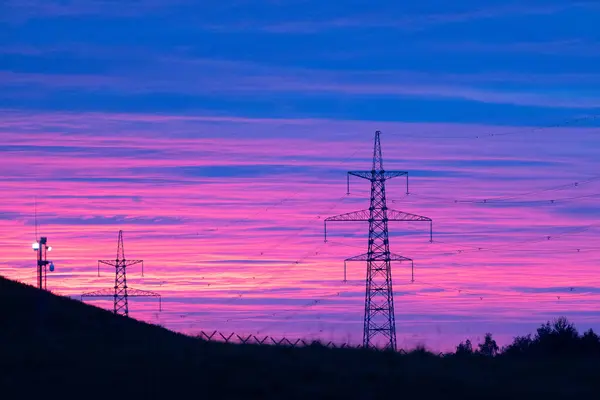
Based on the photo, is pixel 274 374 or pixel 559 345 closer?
pixel 274 374

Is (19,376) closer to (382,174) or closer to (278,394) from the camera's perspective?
(278,394)

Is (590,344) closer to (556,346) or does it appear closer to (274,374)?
(556,346)

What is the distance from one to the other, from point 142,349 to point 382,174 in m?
24.3

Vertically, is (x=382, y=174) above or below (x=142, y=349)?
above

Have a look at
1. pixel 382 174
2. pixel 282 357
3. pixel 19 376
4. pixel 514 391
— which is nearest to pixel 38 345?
pixel 19 376

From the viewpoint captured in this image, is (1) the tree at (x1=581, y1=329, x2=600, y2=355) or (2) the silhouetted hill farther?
(1) the tree at (x1=581, y1=329, x2=600, y2=355)

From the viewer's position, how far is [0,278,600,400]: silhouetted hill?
27.7 m

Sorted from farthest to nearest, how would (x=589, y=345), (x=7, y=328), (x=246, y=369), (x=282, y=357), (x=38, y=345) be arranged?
(x=7, y=328) < (x=589, y=345) < (x=38, y=345) < (x=282, y=357) < (x=246, y=369)

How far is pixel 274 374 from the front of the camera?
29391 mm

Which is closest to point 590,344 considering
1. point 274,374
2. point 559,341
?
point 559,341

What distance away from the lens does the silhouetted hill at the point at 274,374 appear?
27.7 m

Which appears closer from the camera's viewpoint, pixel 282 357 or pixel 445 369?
pixel 445 369

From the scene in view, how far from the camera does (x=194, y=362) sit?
3078 centimetres

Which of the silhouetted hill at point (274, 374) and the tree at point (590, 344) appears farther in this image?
the tree at point (590, 344)
